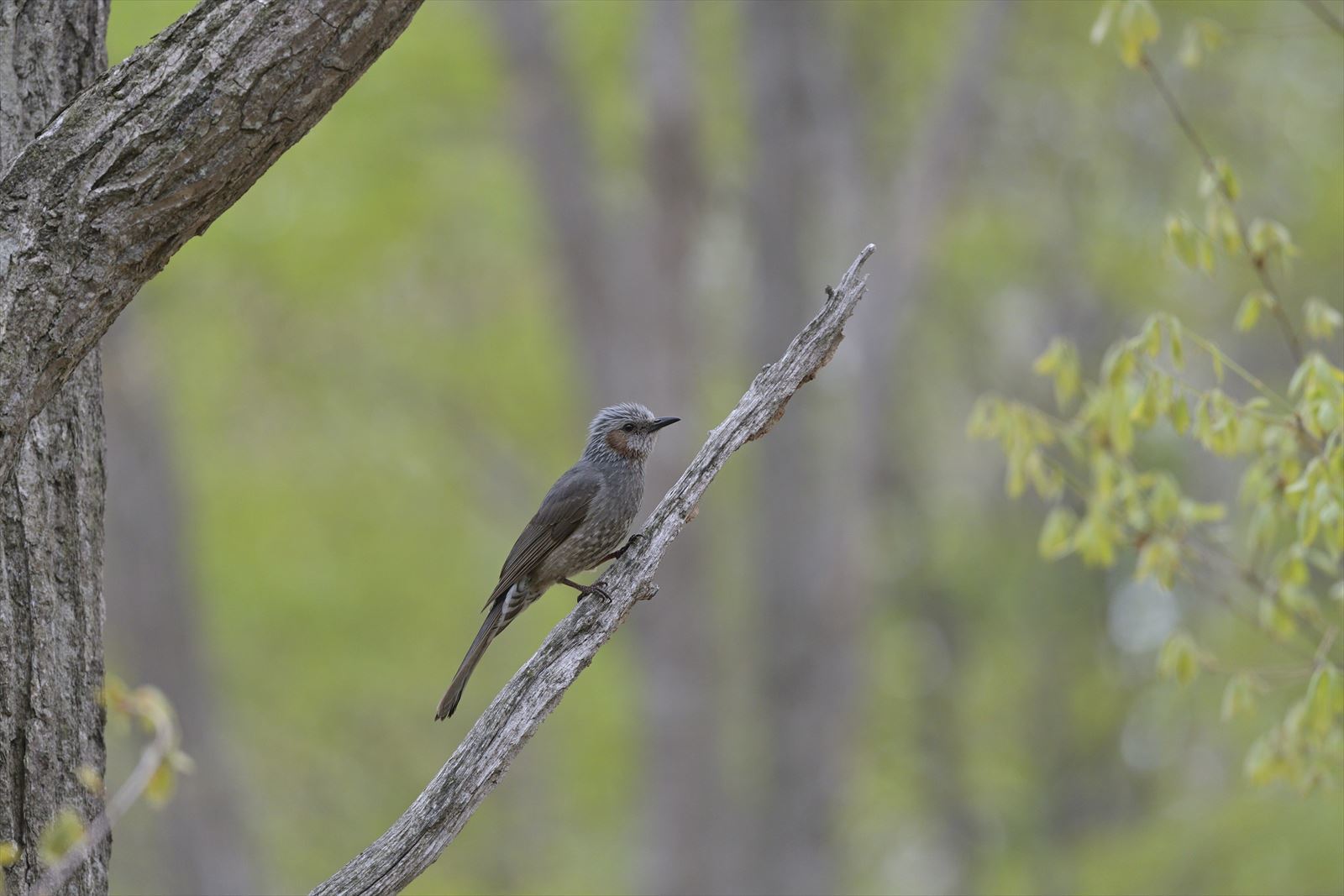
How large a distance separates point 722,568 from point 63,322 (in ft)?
50.4

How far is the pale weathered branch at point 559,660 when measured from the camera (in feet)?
10.9

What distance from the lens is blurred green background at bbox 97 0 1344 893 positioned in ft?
33.7

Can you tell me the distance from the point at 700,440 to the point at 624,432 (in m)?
5.26

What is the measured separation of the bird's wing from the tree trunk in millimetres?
1901

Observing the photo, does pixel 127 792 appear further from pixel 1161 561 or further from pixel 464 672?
pixel 1161 561

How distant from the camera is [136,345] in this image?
35.4ft

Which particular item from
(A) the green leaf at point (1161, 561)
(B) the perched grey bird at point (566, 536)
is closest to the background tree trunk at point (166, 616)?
(B) the perched grey bird at point (566, 536)

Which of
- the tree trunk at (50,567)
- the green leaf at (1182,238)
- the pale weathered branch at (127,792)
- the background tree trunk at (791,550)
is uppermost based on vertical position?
the tree trunk at (50,567)

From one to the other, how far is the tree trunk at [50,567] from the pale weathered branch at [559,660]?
74cm

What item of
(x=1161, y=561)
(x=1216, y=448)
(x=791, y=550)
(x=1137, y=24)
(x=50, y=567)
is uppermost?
(x=1137, y=24)

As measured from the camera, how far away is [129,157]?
2.88 m

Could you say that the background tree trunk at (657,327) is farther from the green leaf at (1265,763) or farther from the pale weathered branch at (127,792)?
the pale weathered branch at (127,792)

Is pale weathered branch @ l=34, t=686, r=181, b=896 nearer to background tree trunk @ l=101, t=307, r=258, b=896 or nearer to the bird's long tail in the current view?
the bird's long tail

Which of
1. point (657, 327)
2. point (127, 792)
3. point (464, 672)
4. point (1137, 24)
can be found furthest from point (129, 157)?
point (657, 327)
